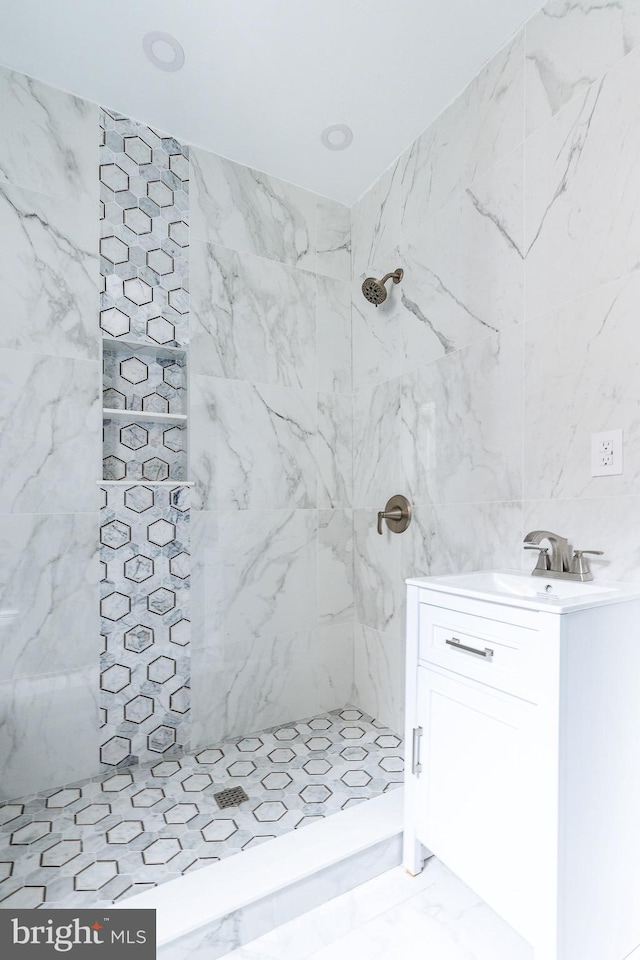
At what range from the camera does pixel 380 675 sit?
220 cm

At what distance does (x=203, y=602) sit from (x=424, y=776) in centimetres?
104

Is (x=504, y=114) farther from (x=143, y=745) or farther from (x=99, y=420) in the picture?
(x=143, y=745)

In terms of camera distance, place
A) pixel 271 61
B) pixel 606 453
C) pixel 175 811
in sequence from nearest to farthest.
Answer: pixel 606 453
pixel 175 811
pixel 271 61

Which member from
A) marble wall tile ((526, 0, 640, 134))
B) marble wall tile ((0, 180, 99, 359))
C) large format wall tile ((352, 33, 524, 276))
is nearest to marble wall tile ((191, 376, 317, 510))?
Answer: marble wall tile ((0, 180, 99, 359))

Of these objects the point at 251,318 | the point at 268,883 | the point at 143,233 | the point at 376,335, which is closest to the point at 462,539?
the point at 376,335

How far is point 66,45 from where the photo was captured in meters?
1.64

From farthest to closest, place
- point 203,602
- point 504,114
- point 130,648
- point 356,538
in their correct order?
point 356,538
point 203,602
point 130,648
point 504,114

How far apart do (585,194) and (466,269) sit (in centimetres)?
45

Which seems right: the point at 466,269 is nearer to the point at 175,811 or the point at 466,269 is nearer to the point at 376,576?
the point at 376,576

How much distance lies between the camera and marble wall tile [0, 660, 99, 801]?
1.67m

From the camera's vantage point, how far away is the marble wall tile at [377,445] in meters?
2.12

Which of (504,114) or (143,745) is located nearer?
(504,114)

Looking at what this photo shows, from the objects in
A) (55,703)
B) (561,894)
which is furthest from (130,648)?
(561,894)

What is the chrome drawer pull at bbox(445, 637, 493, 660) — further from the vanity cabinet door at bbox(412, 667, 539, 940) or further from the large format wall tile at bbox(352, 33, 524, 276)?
the large format wall tile at bbox(352, 33, 524, 276)
